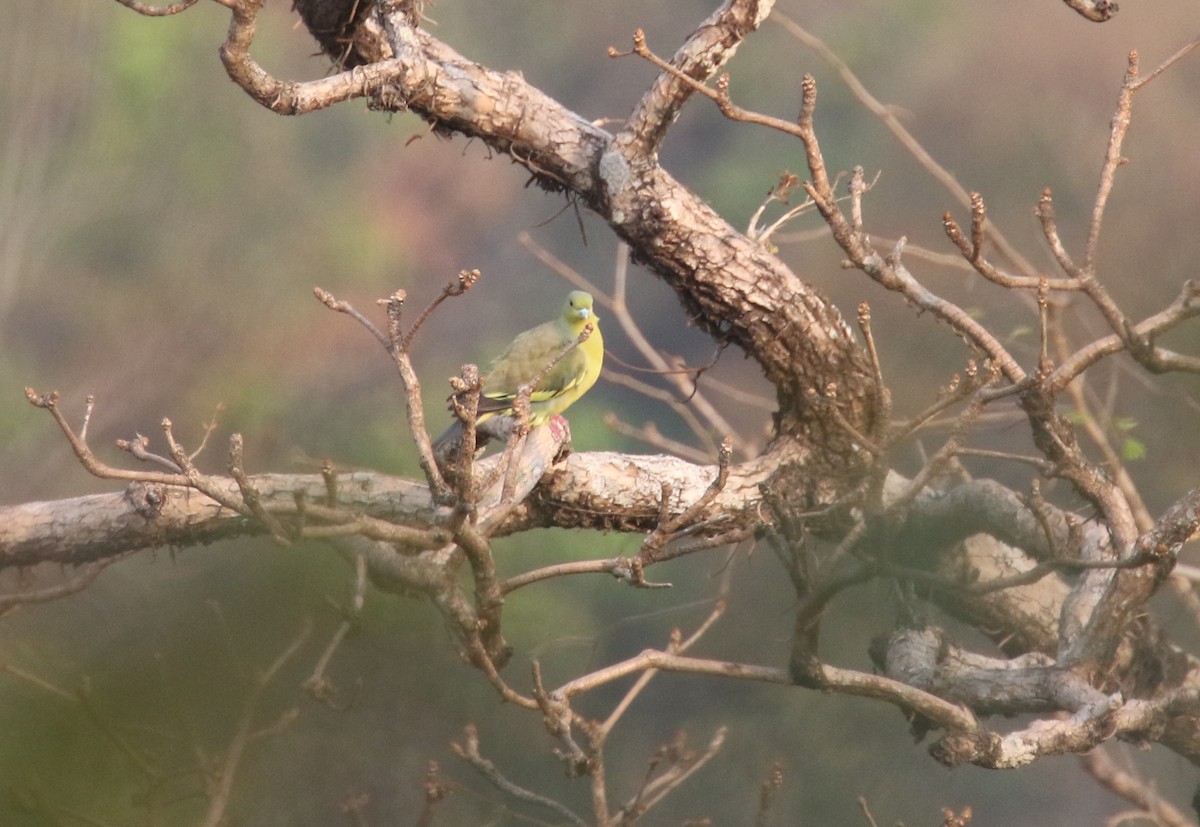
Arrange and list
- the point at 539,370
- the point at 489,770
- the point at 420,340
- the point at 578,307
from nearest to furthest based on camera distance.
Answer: the point at 489,770, the point at 539,370, the point at 578,307, the point at 420,340

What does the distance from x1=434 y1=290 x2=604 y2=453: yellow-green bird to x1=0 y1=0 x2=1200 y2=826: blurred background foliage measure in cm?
44

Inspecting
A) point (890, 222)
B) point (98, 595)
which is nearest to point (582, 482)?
point (98, 595)

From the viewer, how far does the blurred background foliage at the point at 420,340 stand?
67cm

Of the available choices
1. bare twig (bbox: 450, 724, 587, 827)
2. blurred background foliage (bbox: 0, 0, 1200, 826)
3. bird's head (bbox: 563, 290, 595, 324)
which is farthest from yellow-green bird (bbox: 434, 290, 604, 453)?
bare twig (bbox: 450, 724, 587, 827)

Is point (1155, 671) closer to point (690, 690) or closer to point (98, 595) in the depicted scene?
point (98, 595)

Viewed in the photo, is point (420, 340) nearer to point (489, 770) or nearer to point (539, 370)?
point (539, 370)

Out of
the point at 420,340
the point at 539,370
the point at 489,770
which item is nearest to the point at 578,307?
the point at 539,370

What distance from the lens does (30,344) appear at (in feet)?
27.5

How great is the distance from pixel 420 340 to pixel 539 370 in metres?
7.36

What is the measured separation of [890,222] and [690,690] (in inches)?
119

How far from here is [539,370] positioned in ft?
7.93

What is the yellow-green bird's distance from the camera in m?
2.40

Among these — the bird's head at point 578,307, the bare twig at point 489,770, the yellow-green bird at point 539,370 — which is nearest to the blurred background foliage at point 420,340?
the bare twig at point 489,770

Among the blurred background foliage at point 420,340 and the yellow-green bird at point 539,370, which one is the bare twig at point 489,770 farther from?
the yellow-green bird at point 539,370
